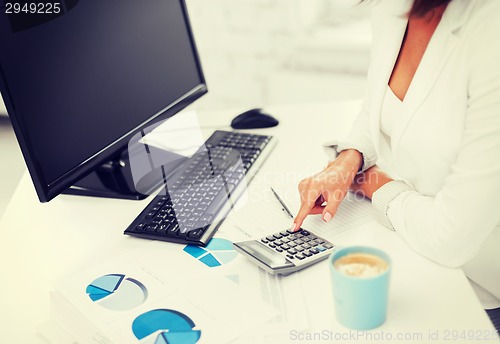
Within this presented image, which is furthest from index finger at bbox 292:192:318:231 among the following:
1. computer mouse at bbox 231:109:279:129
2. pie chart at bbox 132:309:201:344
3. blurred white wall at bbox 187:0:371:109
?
blurred white wall at bbox 187:0:371:109

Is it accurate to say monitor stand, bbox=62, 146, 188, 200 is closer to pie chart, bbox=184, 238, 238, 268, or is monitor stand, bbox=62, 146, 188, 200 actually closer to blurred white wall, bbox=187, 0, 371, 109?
pie chart, bbox=184, 238, 238, 268

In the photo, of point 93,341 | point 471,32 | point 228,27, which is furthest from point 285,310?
point 228,27

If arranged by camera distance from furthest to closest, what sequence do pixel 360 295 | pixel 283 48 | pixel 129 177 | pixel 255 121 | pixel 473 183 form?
pixel 283 48
pixel 255 121
pixel 129 177
pixel 473 183
pixel 360 295

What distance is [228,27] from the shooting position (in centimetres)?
223

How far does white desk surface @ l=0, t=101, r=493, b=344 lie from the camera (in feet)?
2.29

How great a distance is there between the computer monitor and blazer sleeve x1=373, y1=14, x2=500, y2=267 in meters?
0.56

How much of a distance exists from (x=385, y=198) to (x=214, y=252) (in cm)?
30

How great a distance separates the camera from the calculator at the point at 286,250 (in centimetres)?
79

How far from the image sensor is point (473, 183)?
0.76m

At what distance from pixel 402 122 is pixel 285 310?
1.28 feet

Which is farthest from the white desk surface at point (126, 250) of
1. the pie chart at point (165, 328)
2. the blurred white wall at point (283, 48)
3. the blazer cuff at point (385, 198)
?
the blurred white wall at point (283, 48)

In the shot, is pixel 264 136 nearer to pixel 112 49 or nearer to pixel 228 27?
pixel 112 49

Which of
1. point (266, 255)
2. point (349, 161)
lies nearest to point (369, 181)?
point (349, 161)

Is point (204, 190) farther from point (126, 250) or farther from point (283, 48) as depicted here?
point (283, 48)
